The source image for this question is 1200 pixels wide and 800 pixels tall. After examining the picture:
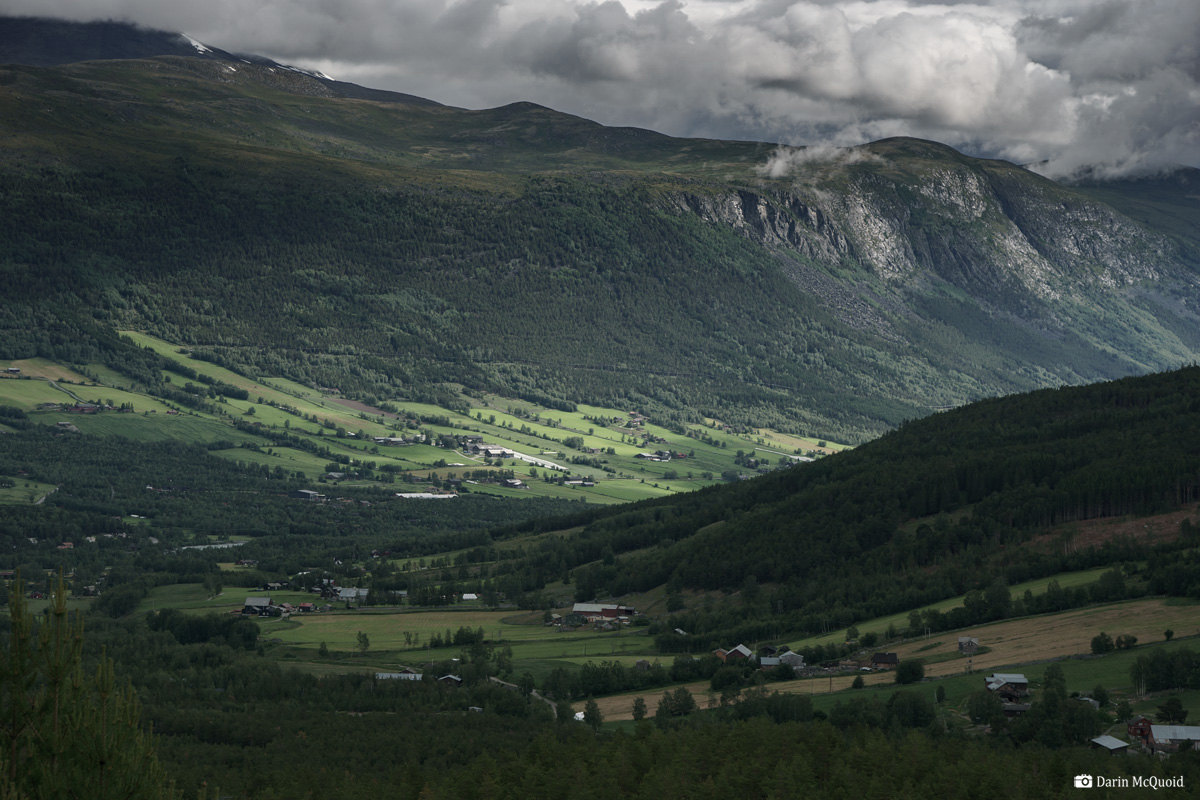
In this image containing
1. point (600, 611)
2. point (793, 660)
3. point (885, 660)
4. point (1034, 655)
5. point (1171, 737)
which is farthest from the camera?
point (600, 611)

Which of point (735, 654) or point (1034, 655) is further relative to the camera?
point (735, 654)

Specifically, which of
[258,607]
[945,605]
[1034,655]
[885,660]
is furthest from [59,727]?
[258,607]

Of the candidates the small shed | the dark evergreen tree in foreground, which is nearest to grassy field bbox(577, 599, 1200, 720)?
the small shed

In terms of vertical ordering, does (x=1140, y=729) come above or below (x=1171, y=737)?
above

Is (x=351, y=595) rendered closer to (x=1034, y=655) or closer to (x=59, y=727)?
(x=1034, y=655)

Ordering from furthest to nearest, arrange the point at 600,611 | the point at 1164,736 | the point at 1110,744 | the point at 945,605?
1. the point at 600,611
2. the point at 945,605
3. the point at 1110,744
4. the point at 1164,736

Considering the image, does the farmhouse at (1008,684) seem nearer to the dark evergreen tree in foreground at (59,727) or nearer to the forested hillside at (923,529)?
the forested hillside at (923,529)

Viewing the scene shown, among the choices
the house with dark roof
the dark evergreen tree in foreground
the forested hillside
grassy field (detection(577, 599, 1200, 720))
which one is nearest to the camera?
the dark evergreen tree in foreground

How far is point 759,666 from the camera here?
405 ft

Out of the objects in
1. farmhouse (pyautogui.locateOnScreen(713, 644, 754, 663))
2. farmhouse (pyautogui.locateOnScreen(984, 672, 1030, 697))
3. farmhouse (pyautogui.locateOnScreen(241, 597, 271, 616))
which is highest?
farmhouse (pyautogui.locateOnScreen(241, 597, 271, 616))

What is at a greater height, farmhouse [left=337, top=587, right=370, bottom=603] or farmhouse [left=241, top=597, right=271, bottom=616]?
farmhouse [left=337, top=587, right=370, bottom=603]

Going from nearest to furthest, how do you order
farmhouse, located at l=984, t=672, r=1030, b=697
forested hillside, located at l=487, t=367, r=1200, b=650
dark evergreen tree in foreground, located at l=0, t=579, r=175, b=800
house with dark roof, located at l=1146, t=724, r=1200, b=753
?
dark evergreen tree in foreground, located at l=0, t=579, r=175, b=800, house with dark roof, located at l=1146, t=724, r=1200, b=753, farmhouse, located at l=984, t=672, r=1030, b=697, forested hillside, located at l=487, t=367, r=1200, b=650

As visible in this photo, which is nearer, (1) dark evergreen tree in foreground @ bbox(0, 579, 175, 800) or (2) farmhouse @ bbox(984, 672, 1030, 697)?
(1) dark evergreen tree in foreground @ bbox(0, 579, 175, 800)

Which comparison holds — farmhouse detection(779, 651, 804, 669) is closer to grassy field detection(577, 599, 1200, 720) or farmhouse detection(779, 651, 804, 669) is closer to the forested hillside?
grassy field detection(577, 599, 1200, 720)
